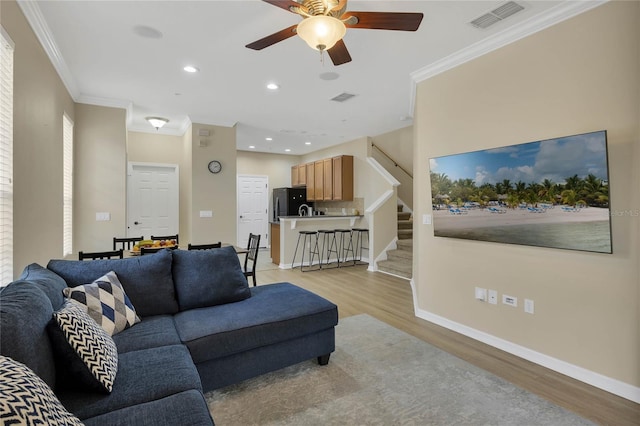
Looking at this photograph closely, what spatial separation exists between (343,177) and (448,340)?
185 inches

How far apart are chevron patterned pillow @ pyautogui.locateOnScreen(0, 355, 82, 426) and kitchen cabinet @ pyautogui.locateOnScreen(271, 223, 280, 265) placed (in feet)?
18.3

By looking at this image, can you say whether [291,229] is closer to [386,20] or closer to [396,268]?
[396,268]

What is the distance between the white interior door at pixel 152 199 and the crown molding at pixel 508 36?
5.31 metres

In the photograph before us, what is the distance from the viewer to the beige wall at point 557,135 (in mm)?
2137

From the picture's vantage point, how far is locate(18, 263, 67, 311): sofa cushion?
1.68 m

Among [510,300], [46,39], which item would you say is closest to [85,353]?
[46,39]

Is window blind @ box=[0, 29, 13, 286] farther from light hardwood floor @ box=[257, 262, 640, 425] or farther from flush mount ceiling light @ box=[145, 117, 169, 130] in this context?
flush mount ceiling light @ box=[145, 117, 169, 130]

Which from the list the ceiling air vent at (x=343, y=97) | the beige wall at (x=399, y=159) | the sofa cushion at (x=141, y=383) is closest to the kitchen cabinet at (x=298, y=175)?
the beige wall at (x=399, y=159)

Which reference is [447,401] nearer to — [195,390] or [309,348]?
[309,348]

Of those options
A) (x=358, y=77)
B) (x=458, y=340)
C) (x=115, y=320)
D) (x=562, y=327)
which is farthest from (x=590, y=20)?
(x=115, y=320)

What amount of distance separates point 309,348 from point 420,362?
96cm

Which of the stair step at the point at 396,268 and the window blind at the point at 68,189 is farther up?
the window blind at the point at 68,189


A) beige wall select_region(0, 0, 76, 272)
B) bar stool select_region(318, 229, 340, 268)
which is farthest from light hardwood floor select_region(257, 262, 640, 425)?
beige wall select_region(0, 0, 76, 272)

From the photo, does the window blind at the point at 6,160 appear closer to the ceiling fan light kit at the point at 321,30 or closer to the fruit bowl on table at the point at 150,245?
the fruit bowl on table at the point at 150,245
